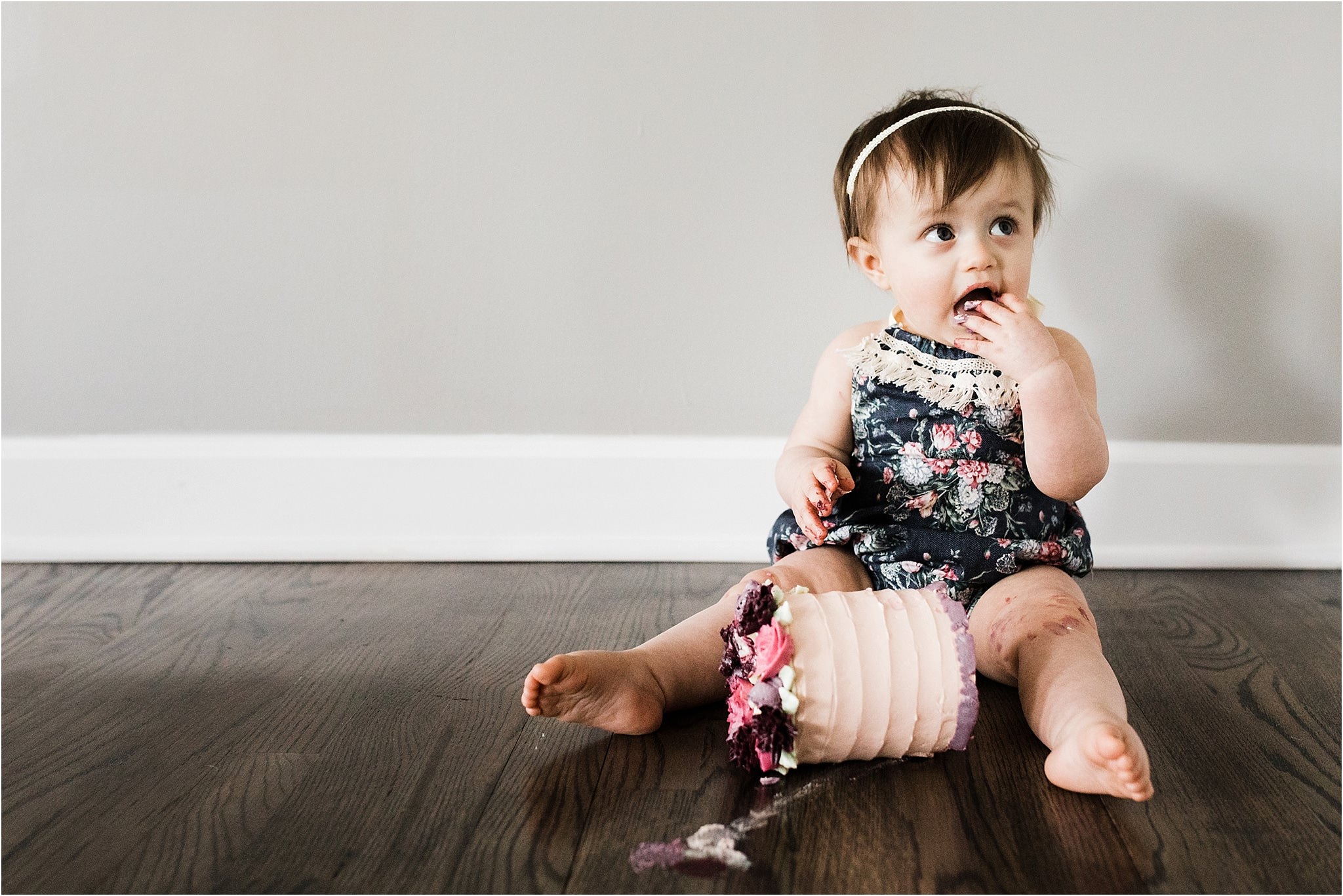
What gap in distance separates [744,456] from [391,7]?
29.6 inches

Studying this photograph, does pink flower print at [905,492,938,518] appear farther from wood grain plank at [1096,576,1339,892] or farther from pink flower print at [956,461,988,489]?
wood grain plank at [1096,576,1339,892]

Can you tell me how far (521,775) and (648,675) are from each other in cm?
15

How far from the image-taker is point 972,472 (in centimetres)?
111

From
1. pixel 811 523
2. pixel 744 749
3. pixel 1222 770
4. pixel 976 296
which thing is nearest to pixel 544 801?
pixel 744 749

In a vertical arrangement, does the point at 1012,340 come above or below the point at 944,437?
above

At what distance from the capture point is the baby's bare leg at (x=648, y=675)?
84cm

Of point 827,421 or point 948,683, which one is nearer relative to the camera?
point 948,683

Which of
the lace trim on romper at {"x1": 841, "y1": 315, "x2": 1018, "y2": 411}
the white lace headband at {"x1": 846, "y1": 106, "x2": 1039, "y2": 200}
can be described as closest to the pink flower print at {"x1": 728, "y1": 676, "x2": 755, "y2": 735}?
the lace trim on romper at {"x1": 841, "y1": 315, "x2": 1018, "y2": 411}

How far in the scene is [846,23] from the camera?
4.53 ft

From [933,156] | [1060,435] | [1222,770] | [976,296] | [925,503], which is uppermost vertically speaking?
[933,156]

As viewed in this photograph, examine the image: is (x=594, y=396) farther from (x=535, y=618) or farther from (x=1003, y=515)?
(x=1003, y=515)

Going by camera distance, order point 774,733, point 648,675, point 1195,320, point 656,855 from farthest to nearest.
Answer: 1. point 1195,320
2. point 648,675
3. point 774,733
4. point 656,855

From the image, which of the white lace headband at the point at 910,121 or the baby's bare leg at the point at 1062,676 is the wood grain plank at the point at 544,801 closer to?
the baby's bare leg at the point at 1062,676

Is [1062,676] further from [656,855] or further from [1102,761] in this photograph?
[656,855]
